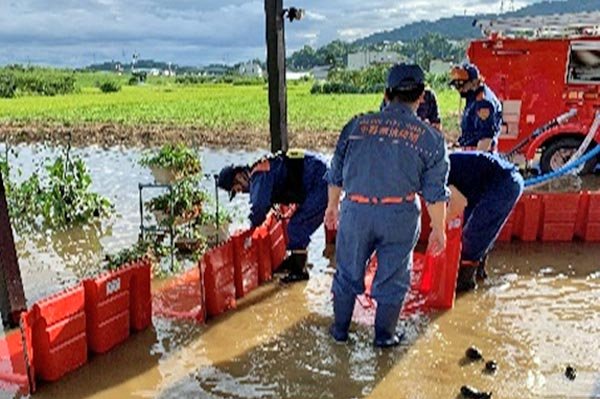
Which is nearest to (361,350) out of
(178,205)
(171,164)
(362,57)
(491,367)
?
(491,367)

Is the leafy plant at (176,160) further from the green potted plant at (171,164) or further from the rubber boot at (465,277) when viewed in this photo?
the rubber boot at (465,277)

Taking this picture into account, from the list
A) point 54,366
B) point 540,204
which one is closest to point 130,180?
point 540,204

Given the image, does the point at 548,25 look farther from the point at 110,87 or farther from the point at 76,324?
the point at 110,87

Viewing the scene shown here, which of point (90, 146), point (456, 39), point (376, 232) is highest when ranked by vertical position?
point (456, 39)

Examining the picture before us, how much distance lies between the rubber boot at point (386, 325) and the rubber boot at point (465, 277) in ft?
4.60

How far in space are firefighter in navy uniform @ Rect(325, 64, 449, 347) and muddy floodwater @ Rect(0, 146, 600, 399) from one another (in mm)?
499

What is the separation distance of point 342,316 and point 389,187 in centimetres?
107

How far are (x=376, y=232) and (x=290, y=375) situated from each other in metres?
1.13

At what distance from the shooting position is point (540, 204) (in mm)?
7988

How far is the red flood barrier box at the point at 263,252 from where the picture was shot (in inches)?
258

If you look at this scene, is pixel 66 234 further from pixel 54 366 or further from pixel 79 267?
pixel 54 366

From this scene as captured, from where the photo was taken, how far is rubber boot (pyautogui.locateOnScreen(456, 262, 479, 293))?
251 inches

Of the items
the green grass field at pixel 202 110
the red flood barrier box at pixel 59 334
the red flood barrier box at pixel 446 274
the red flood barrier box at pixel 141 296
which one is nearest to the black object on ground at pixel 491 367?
the red flood barrier box at pixel 446 274

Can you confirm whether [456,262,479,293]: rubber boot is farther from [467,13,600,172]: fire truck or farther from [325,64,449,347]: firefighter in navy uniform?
[467,13,600,172]: fire truck
